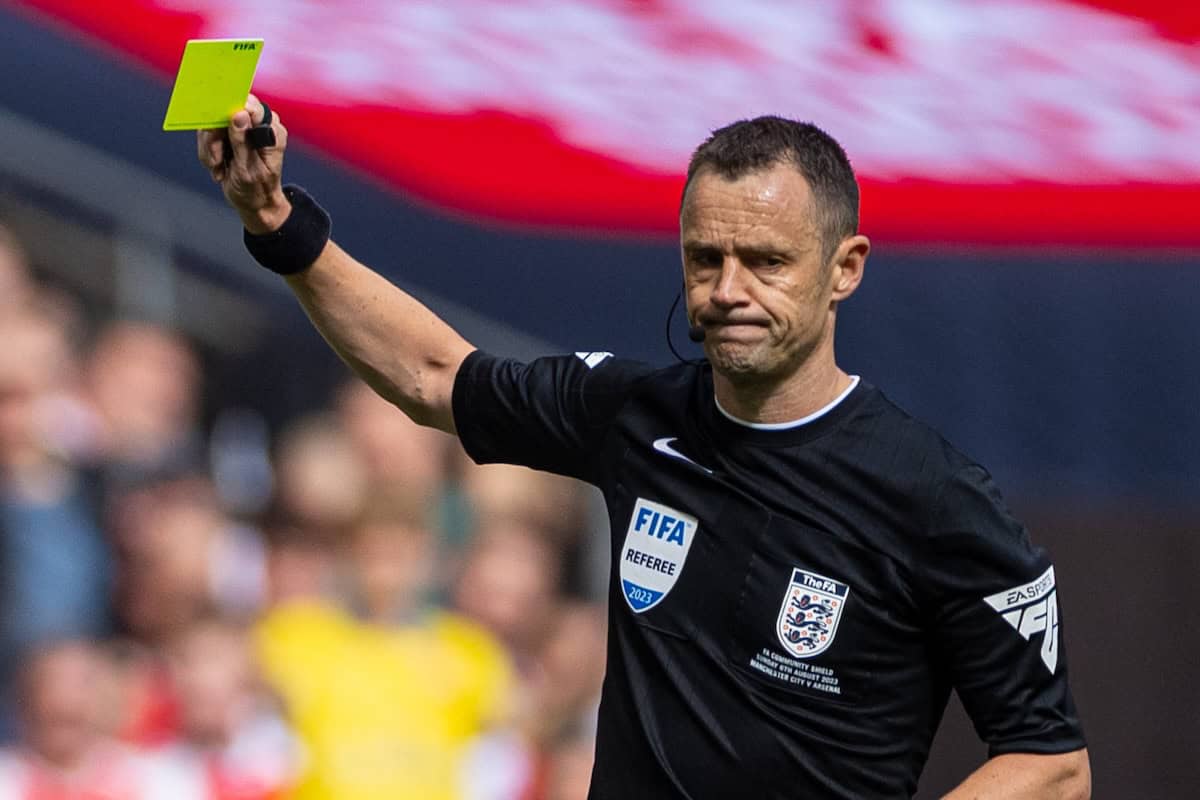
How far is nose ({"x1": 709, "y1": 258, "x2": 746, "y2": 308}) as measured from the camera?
2.66m

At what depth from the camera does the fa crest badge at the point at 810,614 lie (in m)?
2.69

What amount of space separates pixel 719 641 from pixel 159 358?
152 inches

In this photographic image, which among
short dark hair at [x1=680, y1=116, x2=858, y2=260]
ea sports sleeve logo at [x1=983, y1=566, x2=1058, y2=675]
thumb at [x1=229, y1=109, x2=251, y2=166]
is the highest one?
short dark hair at [x1=680, y1=116, x2=858, y2=260]

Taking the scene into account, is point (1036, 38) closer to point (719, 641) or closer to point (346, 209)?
point (346, 209)

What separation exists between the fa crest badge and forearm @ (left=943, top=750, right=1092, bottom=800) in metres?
0.29

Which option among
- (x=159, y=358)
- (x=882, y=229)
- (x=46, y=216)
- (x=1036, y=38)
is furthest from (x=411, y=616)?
(x=1036, y=38)

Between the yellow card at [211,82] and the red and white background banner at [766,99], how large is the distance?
13.6 ft

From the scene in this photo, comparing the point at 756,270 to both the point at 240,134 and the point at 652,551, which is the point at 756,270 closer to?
the point at 652,551

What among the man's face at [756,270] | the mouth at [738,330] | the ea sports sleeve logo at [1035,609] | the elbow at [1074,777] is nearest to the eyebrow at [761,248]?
the man's face at [756,270]

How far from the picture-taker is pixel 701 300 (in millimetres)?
2711

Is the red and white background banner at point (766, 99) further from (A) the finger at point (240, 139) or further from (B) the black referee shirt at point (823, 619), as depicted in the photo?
(B) the black referee shirt at point (823, 619)

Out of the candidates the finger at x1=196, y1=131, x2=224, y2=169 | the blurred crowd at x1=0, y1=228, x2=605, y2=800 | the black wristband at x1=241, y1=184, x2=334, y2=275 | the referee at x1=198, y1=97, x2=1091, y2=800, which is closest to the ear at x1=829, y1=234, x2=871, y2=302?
the referee at x1=198, y1=97, x2=1091, y2=800

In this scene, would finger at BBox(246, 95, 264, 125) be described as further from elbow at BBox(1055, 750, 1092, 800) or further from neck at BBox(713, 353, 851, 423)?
elbow at BBox(1055, 750, 1092, 800)

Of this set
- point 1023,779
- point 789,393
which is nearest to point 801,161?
point 789,393
